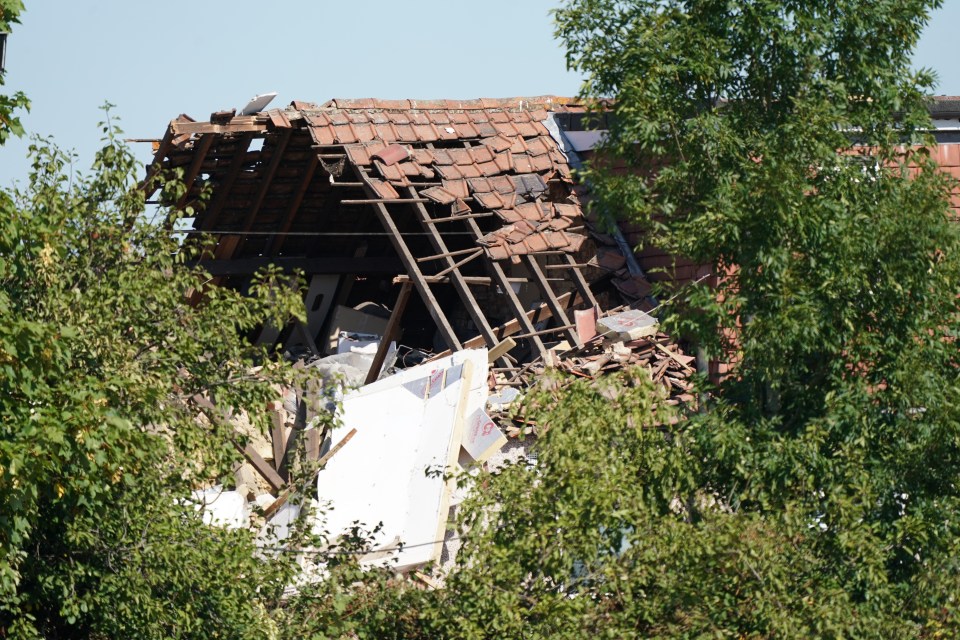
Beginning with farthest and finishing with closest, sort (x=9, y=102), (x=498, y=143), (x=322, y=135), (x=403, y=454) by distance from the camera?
(x=498, y=143)
(x=322, y=135)
(x=403, y=454)
(x=9, y=102)

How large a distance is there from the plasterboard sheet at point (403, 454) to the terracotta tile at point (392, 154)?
3.36 metres

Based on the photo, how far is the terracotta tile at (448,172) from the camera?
61.6 ft

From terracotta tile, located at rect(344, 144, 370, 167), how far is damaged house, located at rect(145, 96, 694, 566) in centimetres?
2

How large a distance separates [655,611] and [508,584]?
104cm

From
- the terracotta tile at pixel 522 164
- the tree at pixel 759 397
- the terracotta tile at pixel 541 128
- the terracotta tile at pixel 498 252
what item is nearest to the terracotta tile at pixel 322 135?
the terracotta tile at pixel 498 252

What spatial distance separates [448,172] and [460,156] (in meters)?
0.54

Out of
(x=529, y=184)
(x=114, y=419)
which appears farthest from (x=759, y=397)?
(x=529, y=184)

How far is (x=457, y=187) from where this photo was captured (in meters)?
18.7

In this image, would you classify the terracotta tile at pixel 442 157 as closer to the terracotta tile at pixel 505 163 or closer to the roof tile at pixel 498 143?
the terracotta tile at pixel 505 163

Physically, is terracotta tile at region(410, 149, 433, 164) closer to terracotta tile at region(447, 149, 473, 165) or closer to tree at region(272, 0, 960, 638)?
terracotta tile at region(447, 149, 473, 165)

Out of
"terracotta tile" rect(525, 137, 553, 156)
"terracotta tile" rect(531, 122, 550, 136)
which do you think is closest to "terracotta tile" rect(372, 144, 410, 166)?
"terracotta tile" rect(525, 137, 553, 156)

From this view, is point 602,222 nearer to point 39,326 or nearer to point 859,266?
point 859,266

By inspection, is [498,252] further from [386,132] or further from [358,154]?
[386,132]

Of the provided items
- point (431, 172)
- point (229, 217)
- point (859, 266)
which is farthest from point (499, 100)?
point (859, 266)
